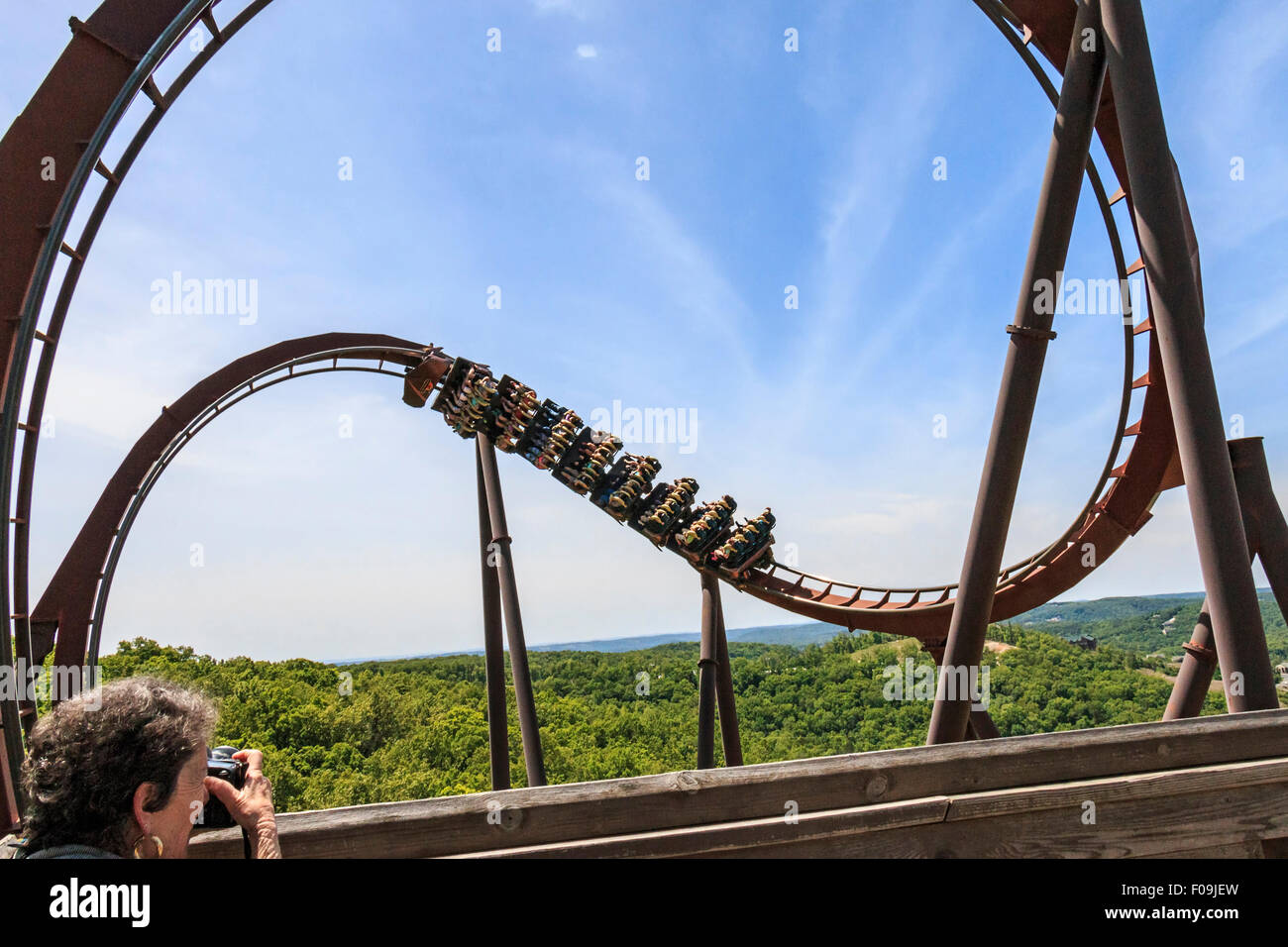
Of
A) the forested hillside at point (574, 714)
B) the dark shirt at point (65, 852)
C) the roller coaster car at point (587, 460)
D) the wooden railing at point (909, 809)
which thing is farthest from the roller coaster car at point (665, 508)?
the forested hillside at point (574, 714)

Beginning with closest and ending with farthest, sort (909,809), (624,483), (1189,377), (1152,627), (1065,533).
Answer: (909,809) → (1189,377) → (1065,533) → (624,483) → (1152,627)

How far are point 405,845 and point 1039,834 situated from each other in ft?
4.33

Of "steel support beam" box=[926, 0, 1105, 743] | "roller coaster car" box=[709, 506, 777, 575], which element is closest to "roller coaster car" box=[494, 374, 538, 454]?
"roller coaster car" box=[709, 506, 777, 575]

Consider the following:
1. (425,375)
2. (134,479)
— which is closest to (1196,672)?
(425,375)

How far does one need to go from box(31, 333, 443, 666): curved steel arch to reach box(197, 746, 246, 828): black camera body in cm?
783

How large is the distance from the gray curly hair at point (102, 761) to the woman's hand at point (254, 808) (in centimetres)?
13

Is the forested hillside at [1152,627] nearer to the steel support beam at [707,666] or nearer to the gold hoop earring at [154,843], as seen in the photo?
the steel support beam at [707,666]

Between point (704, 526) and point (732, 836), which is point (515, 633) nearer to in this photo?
point (704, 526)

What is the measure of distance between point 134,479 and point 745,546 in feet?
21.3

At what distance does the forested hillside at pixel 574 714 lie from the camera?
25.2 meters

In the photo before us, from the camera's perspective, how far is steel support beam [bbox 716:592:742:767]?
8.33m

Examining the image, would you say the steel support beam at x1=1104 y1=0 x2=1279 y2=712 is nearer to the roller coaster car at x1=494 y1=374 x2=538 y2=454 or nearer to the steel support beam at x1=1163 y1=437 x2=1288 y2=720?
the steel support beam at x1=1163 y1=437 x2=1288 y2=720

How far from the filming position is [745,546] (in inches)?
314
